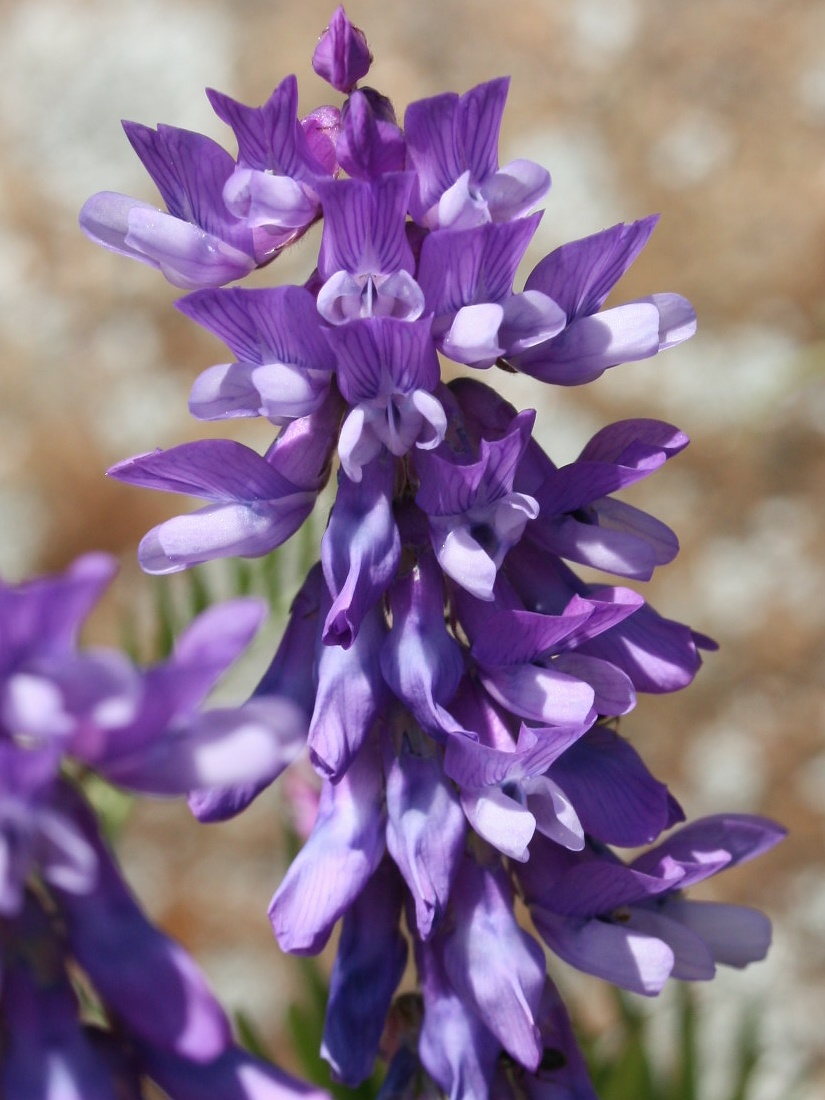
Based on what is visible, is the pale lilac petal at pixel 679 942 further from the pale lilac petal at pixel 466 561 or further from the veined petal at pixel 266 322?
the veined petal at pixel 266 322

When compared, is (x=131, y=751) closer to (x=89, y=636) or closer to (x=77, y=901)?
(x=77, y=901)

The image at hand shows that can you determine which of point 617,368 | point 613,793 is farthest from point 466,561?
point 617,368

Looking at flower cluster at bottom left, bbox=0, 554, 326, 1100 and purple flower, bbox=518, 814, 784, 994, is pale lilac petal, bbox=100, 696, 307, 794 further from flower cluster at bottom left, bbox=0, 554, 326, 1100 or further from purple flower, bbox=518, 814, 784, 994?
purple flower, bbox=518, 814, 784, 994

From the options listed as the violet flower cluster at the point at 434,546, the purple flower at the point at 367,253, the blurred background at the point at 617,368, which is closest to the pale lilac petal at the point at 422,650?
the violet flower cluster at the point at 434,546

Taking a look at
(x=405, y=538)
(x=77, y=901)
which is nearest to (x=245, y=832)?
(x=405, y=538)

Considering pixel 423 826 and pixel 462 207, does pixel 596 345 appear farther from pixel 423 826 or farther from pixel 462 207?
pixel 423 826
